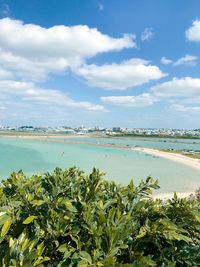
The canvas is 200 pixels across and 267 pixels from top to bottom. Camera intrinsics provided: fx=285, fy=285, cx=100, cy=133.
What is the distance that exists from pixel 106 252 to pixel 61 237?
24.1 inches

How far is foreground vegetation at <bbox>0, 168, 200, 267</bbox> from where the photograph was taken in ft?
8.41

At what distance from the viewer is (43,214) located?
3.14 m

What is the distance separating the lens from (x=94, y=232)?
279 cm

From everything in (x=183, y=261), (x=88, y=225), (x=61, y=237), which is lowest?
(x=183, y=261)

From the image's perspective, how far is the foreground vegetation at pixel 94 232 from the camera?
2562 mm

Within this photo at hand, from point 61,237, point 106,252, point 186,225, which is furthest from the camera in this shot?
point 186,225

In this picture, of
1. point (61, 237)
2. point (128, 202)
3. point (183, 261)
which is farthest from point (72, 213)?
point (183, 261)

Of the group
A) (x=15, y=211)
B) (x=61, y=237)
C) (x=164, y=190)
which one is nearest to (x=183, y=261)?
(x=61, y=237)

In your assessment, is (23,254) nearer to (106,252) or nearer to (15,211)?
(106,252)

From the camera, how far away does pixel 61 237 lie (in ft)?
Answer: 10.1

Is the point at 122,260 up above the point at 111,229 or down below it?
below

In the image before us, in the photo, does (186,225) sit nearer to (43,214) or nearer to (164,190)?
(43,214)

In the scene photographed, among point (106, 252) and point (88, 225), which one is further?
point (88, 225)

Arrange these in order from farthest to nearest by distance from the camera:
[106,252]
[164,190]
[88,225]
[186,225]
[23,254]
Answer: [164,190] < [186,225] < [88,225] < [106,252] < [23,254]
